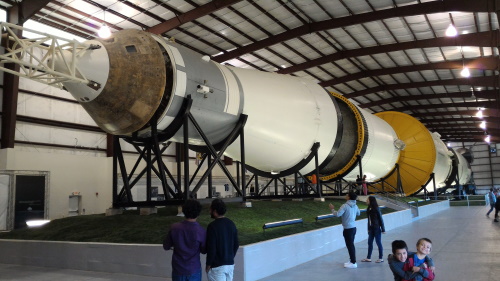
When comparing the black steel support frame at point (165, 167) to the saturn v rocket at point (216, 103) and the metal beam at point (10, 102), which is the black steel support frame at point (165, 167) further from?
the metal beam at point (10, 102)

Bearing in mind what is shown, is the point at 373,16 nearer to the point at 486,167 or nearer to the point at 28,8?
the point at 28,8

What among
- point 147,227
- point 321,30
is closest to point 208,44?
point 321,30

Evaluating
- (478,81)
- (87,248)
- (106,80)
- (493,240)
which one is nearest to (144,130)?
(106,80)

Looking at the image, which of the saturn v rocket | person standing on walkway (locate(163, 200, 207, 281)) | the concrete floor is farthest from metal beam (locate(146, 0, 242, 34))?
person standing on walkway (locate(163, 200, 207, 281))

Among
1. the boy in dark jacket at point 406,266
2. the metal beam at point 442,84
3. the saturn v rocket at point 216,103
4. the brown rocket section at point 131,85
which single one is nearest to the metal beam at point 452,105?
the metal beam at point 442,84

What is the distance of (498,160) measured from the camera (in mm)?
48594

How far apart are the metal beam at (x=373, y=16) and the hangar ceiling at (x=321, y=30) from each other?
39 millimetres

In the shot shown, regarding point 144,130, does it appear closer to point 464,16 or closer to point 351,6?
point 351,6

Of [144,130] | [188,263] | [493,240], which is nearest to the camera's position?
[188,263]

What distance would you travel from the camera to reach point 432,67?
23609 millimetres

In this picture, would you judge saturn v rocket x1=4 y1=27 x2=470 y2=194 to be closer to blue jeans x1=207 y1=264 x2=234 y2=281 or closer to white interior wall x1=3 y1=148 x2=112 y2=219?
blue jeans x1=207 y1=264 x2=234 y2=281

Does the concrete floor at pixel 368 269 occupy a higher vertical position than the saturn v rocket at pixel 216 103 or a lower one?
lower

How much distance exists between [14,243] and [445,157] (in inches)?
763

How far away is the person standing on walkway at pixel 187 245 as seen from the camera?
3.21m
